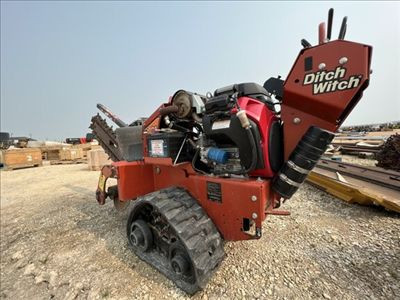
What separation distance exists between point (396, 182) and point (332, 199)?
1.15 metres

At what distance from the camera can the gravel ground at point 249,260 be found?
6.89ft

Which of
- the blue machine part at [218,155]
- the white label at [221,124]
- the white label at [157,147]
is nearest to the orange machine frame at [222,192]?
the white label at [157,147]

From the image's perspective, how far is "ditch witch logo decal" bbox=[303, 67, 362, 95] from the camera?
5.22 feet

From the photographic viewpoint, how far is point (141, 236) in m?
2.61

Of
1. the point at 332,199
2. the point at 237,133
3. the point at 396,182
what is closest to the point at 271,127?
the point at 237,133

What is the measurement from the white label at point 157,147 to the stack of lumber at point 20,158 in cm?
1370

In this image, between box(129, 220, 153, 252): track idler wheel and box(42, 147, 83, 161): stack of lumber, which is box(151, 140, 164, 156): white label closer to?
box(129, 220, 153, 252): track idler wheel

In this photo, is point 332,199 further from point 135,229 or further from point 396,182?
point 135,229

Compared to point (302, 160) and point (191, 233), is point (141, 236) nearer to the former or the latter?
point (191, 233)

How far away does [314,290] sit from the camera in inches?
79.9

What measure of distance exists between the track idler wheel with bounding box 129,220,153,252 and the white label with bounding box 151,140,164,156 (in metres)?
0.85

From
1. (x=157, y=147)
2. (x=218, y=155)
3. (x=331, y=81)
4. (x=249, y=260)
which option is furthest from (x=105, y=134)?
(x=331, y=81)

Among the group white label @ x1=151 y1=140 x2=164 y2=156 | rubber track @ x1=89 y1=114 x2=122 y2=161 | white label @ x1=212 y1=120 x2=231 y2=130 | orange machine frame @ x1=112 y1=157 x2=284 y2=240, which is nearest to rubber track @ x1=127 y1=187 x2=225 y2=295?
orange machine frame @ x1=112 y1=157 x2=284 y2=240

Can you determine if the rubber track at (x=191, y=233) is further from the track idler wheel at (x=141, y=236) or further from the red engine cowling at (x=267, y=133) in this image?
the red engine cowling at (x=267, y=133)
